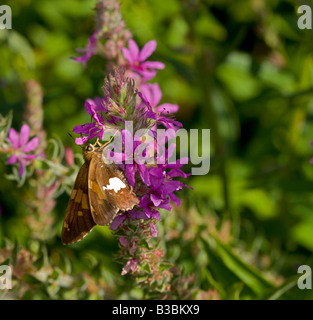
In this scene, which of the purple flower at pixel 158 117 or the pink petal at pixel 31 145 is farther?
the pink petal at pixel 31 145

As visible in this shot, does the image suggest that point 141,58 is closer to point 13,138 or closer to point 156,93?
point 156,93

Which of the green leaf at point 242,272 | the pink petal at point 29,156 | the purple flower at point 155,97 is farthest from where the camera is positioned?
the green leaf at point 242,272

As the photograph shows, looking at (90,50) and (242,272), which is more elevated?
(90,50)

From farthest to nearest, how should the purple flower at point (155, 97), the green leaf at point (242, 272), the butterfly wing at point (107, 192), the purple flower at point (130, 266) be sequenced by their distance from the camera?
the green leaf at point (242, 272)
the purple flower at point (155, 97)
the purple flower at point (130, 266)
the butterfly wing at point (107, 192)

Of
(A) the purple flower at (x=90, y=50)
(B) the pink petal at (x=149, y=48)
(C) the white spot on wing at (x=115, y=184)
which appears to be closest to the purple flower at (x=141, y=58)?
(B) the pink petal at (x=149, y=48)

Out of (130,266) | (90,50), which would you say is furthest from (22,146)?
(130,266)

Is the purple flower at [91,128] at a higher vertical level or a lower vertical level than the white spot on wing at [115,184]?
higher

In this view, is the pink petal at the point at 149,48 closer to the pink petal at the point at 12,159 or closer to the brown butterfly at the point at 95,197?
the brown butterfly at the point at 95,197

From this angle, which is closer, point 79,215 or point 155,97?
point 79,215
